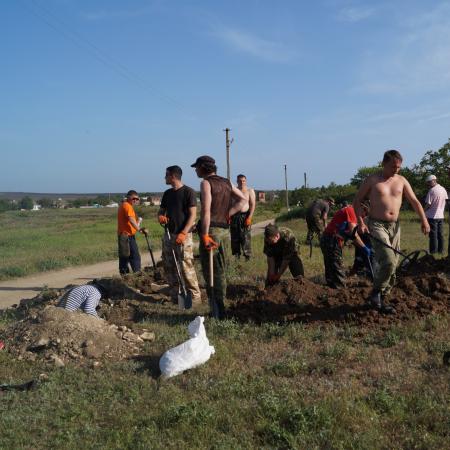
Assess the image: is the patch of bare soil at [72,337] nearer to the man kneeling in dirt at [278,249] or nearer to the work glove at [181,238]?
the work glove at [181,238]

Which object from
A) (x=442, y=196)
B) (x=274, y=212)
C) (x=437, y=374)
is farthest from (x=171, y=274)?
(x=274, y=212)

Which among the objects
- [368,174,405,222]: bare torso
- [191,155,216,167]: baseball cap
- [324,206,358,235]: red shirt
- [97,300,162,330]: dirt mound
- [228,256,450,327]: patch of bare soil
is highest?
[191,155,216,167]: baseball cap

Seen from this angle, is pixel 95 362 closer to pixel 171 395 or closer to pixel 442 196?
pixel 171 395

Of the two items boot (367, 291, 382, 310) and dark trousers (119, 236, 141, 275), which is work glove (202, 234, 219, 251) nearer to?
boot (367, 291, 382, 310)

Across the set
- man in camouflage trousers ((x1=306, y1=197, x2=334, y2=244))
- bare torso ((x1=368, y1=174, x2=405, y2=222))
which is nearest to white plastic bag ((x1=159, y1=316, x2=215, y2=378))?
bare torso ((x1=368, y1=174, x2=405, y2=222))

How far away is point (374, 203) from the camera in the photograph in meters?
5.47

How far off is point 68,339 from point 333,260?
366 centimetres

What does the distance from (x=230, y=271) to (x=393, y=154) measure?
454cm

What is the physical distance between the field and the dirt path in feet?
16.0

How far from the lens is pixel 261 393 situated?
149 inches

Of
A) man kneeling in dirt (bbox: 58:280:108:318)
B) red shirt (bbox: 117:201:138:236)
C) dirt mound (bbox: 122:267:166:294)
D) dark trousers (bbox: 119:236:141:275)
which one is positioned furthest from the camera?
dark trousers (bbox: 119:236:141:275)

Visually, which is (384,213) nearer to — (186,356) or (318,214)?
(186,356)

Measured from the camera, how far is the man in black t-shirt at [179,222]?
21.2 feet

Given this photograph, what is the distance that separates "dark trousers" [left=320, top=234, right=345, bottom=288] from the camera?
6.95 metres
